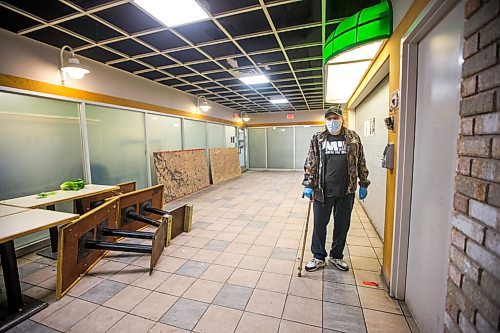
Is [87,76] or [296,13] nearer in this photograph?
[296,13]

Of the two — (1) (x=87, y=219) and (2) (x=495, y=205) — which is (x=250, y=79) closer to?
(1) (x=87, y=219)

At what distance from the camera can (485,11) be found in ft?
2.78

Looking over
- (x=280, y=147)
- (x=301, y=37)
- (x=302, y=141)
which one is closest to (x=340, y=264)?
(x=301, y=37)

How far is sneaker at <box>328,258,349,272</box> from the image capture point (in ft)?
8.02

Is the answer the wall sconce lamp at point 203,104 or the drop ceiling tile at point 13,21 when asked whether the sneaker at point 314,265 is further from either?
the wall sconce lamp at point 203,104

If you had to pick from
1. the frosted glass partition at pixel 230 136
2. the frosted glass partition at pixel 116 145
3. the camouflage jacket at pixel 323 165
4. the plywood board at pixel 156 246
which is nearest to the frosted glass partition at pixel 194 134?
the frosted glass partition at pixel 116 145

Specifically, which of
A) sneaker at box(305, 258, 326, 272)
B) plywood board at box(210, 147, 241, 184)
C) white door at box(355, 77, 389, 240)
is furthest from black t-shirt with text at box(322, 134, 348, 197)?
plywood board at box(210, 147, 241, 184)

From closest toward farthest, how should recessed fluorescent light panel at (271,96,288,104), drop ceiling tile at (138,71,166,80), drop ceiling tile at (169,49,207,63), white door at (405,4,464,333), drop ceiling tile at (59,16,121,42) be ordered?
white door at (405,4,464,333) < drop ceiling tile at (59,16,121,42) < drop ceiling tile at (169,49,207,63) < drop ceiling tile at (138,71,166,80) < recessed fluorescent light panel at (271,96,288,104)

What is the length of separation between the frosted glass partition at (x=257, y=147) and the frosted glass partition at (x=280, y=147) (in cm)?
26

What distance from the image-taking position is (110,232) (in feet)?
9.02

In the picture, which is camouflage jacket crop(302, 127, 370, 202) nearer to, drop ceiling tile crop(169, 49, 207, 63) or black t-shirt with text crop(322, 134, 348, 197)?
black t-shirt with text crop(322, 134, 348, 197)

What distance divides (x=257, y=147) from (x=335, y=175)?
9.08 meters

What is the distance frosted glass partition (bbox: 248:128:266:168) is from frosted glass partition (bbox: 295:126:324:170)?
1.62 metres

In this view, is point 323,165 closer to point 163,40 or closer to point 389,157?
point 389,157
